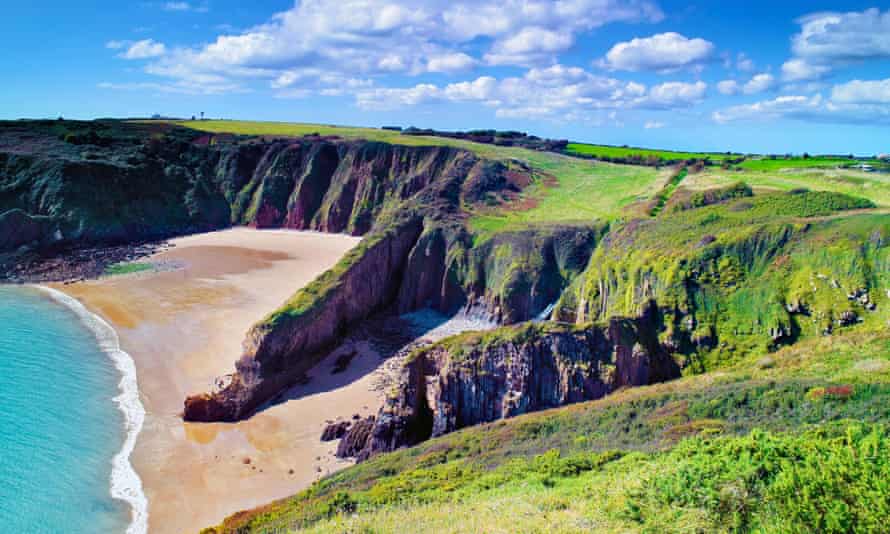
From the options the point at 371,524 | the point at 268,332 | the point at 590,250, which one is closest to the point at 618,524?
the point at 371,524

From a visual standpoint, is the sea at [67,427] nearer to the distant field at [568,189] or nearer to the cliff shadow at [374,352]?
the cliff shadow at [374,352]

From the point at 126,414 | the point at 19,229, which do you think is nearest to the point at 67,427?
the point at 126,414

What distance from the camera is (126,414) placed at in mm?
33000

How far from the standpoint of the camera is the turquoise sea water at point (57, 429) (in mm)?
24828

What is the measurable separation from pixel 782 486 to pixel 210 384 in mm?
30761

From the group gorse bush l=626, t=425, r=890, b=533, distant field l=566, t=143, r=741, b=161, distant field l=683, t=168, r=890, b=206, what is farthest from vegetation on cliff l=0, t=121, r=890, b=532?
distant field l=566, t=143, r=741, b=161

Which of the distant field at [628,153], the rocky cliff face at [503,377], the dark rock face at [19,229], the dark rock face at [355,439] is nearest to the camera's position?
the rocky cliff face at [503,377]

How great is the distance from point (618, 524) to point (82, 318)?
4518cm

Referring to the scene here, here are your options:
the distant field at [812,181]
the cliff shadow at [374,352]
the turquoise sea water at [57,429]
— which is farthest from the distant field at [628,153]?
the turquoise sea water at [57,429]

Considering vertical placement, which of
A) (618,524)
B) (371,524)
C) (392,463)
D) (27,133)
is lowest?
(392,463)

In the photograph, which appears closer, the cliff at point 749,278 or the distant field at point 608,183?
the cliff at point 749,278

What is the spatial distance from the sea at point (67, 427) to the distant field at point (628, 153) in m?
60.8

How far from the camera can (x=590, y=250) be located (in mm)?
46062

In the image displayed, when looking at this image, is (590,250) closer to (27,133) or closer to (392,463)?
(392,463)
